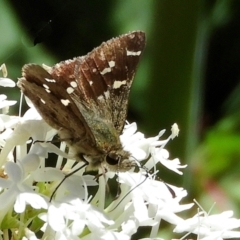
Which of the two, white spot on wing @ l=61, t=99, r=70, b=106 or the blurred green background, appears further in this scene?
the blurred green background

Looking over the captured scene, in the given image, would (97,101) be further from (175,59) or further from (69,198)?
(175,59)

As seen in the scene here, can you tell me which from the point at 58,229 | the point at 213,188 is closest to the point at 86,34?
the point at 213,188

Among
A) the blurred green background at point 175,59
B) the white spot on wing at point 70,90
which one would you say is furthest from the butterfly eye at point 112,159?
the blurred green background at point 175,59

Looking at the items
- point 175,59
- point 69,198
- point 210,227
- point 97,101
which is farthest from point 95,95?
point 175,59

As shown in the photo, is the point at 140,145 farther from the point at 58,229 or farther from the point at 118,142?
the point at 58,229

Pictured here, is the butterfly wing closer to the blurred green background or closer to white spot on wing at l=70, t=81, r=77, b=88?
white spot on wing at l=70, t=81, r=77, b=88

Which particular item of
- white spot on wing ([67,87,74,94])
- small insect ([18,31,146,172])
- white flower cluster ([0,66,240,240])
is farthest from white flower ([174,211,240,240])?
white spot on wing ([67,87,74,94])
